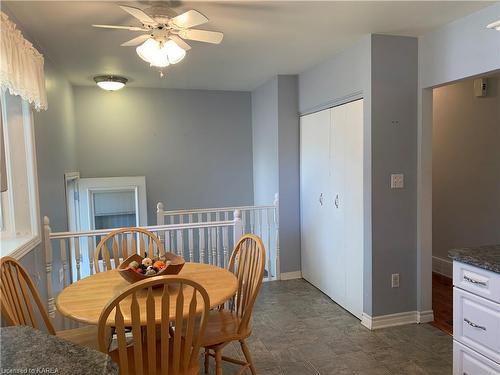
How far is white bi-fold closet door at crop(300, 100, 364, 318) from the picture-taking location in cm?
320

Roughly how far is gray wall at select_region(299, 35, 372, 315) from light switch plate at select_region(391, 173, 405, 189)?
0.66 feet

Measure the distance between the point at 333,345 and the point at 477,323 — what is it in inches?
45.4

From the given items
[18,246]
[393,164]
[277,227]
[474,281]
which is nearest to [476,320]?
[474,281]

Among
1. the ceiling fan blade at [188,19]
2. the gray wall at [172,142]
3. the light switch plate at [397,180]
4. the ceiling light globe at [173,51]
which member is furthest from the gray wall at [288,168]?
the ceiling fan blade at [188,19]

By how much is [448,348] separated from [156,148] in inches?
156

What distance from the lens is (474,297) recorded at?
1887 mm

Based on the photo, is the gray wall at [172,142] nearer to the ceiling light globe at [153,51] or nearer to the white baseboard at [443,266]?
the white baseboard at [443,266]

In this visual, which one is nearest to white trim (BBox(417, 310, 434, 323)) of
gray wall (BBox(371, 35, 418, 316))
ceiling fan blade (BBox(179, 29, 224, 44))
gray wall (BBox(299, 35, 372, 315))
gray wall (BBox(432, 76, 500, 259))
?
gray wall (BBox(371, 35, 418, 316))

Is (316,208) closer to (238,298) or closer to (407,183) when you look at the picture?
(407,183)

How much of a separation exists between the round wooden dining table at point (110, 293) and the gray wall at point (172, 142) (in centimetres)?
282

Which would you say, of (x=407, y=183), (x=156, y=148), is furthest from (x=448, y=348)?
(x=156, y=148)

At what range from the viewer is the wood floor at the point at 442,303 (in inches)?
120

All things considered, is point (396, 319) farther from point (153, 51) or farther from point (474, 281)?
point (153, 51)

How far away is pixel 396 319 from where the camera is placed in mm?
3072
